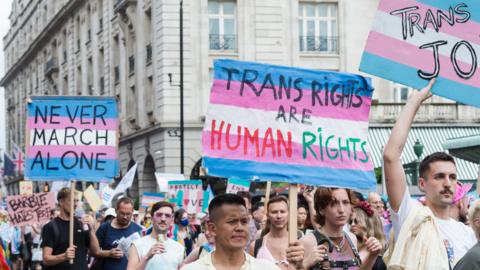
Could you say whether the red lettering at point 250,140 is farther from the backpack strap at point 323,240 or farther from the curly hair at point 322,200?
the backpack strap at point 323,240

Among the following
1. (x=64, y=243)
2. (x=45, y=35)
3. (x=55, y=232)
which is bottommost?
(x=64, y=243)

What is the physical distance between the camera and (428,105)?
125ft

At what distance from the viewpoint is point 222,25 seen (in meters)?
38.3

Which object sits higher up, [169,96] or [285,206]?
[169,96]

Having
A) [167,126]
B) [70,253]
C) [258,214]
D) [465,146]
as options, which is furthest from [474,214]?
[167,126]

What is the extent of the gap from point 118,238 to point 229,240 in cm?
599

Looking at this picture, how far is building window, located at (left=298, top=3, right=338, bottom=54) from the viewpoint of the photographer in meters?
38.7

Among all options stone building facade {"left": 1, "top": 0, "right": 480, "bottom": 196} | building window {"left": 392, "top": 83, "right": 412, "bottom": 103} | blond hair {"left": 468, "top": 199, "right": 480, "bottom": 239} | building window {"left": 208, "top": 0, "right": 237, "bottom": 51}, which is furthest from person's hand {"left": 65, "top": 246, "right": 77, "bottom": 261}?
building window {"left": 392, "top": 83, "right": 412, "bottom": 103}

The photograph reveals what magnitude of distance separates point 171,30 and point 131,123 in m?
7.11

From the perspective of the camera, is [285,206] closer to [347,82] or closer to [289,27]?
[347,82]

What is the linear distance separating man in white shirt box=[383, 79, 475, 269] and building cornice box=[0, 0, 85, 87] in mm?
50269

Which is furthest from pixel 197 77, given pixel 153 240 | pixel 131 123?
pixel 153 240

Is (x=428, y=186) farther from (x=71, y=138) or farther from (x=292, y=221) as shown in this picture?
(x=71, y=138)

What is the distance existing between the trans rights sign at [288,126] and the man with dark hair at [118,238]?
417cm
